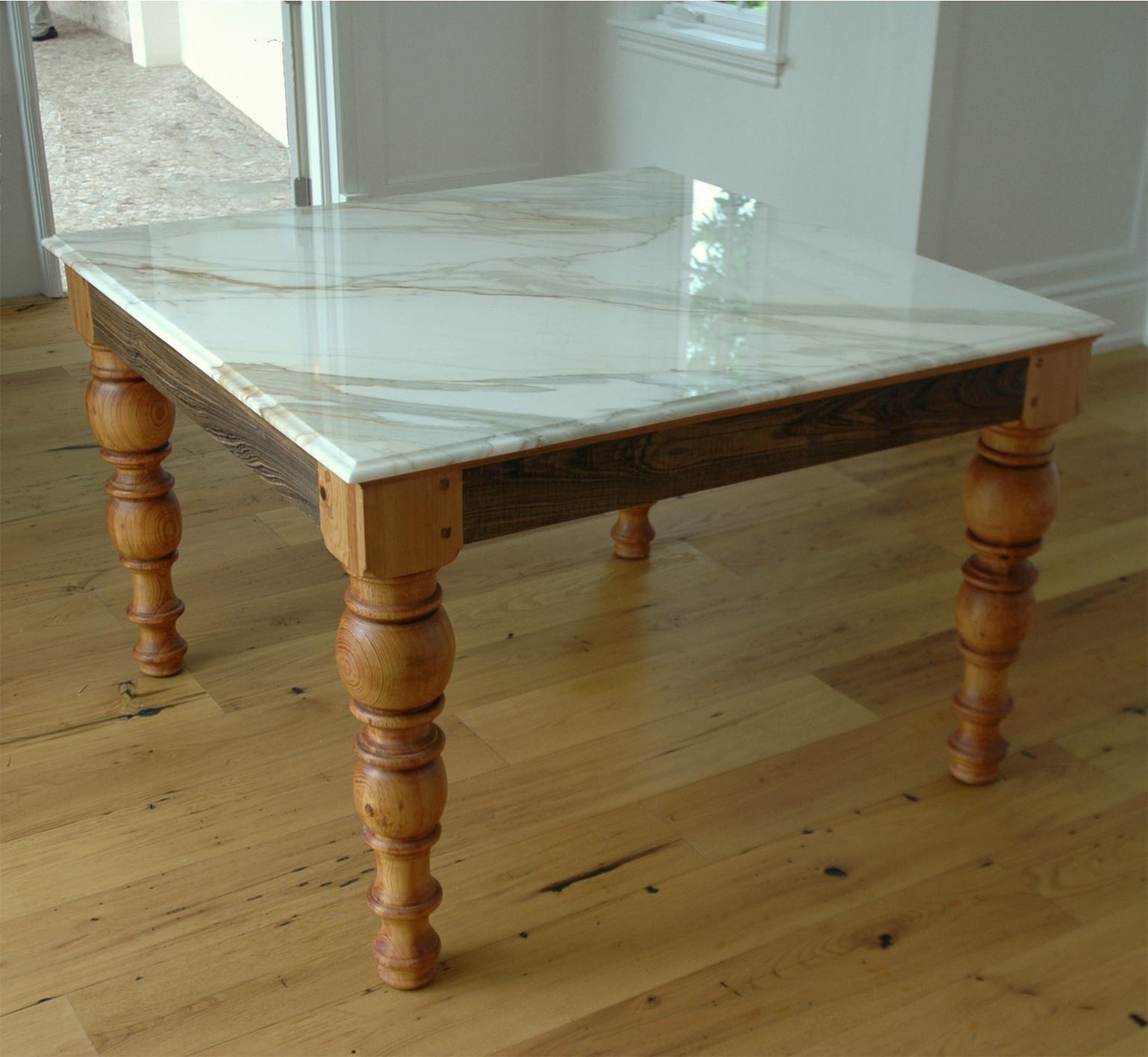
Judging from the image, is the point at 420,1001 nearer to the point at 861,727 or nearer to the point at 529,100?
the point at 861,727

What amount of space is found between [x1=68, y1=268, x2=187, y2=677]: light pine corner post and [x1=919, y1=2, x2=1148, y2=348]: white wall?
2104mm

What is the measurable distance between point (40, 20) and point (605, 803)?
795 cm

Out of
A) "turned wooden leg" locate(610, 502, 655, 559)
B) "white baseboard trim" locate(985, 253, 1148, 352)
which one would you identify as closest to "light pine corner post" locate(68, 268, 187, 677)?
"turned wooden leg" locate(610, 502, 655, 559)

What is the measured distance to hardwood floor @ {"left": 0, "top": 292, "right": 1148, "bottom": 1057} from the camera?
163 centimetres

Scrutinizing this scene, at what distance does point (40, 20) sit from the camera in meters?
8.43

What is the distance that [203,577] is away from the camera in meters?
2.58

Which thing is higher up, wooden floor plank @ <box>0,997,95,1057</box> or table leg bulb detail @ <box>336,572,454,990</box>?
table leg bulb detail @ <box>336,572,454,990</box>

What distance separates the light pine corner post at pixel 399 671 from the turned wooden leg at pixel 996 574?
754 millimetres

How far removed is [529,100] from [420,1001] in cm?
343

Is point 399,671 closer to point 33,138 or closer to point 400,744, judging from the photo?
point 400,744

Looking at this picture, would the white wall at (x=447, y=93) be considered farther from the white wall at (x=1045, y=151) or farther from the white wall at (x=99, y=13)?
the white wall at (x=99, y=13)

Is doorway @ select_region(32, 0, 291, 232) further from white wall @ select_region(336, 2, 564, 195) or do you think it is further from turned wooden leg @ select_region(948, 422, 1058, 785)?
turned wooden leg @ select_region(948, 422, 1058, 785)

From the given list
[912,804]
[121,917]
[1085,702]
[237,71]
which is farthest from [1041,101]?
[237,71]

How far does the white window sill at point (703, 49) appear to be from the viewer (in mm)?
3768
